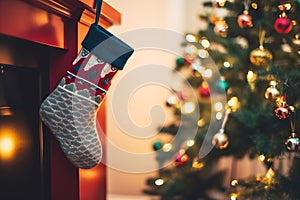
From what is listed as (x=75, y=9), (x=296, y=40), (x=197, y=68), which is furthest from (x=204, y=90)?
(x=75, y=9)

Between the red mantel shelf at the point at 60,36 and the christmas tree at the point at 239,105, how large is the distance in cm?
43

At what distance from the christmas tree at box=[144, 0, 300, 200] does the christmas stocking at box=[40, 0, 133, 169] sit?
0.47m

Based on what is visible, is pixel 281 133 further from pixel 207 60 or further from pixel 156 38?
pixel 156 38

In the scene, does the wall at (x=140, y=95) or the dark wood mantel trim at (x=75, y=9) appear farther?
the wall at (x=140, y=95)

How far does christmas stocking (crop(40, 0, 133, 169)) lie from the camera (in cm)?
86

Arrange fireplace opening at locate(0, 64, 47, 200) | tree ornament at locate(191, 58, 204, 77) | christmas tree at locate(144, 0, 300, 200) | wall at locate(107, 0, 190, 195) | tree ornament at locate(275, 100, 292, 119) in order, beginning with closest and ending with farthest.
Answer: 1. fireplace opening at locate(0, 64, 47, 200)
2. tree ornament at locate(275, 100, 292, 119)
3. christmas tree at locate(144, 0, 300, 200)
4. tree ornament at locate(191, 58, 204, 77)
5. wall at locate(107, 0, 190, 195)

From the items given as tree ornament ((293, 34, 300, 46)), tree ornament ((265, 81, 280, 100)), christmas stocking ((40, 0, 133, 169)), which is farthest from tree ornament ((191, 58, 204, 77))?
christmas stocking ((40, 0, 133, 169))

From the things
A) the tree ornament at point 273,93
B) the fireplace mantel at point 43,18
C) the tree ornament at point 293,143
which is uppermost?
the fireplace mantel at point 43,18

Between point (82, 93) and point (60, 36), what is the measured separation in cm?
15

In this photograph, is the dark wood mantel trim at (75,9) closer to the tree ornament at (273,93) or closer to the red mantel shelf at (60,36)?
the red mantel shelf at (60,36)

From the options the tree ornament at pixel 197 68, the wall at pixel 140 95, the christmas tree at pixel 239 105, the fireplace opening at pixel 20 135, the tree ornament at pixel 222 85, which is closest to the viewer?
the fireplace opening at pixel 20 135

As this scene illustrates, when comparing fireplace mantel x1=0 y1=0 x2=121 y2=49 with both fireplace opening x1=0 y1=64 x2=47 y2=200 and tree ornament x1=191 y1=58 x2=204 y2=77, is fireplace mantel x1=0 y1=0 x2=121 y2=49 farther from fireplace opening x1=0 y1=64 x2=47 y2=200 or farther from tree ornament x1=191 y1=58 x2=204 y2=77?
tree ornament x1=191 y1=58 x2=204 y2=77

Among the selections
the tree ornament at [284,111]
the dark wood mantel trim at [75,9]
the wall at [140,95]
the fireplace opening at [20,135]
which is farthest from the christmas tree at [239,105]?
the fireplace opening at [20,135]

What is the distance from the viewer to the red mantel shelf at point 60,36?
765 millimetres
